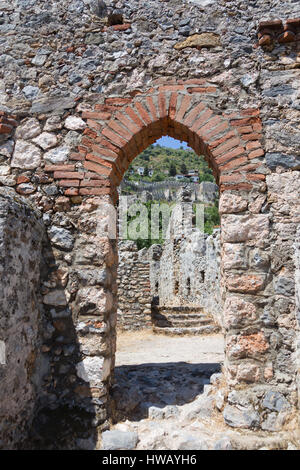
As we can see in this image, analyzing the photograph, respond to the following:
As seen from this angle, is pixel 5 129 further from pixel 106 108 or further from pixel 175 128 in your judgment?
pixel 175 128

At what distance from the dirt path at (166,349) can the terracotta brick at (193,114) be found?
3440mm

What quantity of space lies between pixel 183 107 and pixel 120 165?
0.81 m

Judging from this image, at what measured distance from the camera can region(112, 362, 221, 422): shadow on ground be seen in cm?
311

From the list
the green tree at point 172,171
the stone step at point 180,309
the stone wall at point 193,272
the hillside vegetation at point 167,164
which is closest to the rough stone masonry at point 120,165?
the stone wall at point 193,272

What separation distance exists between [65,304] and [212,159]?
1.88 m

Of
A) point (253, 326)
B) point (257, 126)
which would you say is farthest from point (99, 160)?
point (253, 326)

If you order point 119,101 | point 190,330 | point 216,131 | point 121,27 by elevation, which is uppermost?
point 121,27

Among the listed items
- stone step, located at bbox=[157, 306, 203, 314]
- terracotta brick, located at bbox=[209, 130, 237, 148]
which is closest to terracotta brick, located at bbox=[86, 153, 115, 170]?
terracotta brick, located at bbox=[209, 130, 237, 148]

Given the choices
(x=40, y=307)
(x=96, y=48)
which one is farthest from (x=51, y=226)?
(x=96, y=48)

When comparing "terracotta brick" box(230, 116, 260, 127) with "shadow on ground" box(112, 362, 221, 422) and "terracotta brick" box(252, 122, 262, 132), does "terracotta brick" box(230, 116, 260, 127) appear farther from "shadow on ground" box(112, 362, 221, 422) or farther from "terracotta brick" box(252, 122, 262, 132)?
"shadow on ground" box(112, 362, 221, 422)

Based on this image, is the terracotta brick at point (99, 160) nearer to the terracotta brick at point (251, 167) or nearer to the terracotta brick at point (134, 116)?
the terracotta brick at point (134, 116)

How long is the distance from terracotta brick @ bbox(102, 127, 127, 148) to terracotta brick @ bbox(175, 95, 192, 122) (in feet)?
1.82

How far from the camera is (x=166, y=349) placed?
22.2 feet

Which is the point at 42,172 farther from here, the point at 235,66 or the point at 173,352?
the point at 173,352
